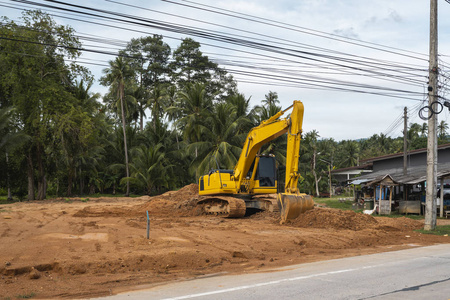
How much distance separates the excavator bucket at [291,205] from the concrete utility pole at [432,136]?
4.63 m

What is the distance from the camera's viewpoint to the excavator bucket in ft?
58.1

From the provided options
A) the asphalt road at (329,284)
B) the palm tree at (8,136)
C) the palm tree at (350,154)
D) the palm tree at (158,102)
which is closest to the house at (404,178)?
the asphalt road at (329,284)

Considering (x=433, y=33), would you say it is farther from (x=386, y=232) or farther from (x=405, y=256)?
(x=405, y=256)

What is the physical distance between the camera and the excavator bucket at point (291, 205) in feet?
58.1

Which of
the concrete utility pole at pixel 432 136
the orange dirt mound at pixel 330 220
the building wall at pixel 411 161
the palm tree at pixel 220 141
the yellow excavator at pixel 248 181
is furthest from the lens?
the palm tree at pixel 220 141

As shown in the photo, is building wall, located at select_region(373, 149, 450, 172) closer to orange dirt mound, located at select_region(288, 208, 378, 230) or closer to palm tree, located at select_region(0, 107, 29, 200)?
orange dirt mound, located at select_region(288, 208, 378, 230)

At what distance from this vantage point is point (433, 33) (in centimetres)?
1825

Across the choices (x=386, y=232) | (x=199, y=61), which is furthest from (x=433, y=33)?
(x=199, y=61)

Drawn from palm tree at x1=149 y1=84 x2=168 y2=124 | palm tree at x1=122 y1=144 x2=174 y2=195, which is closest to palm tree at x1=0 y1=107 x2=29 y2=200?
palm tree at x1=122 y1=144 x2=174 y2=195

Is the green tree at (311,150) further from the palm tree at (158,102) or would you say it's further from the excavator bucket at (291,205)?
the excavator bucket at (291,205)

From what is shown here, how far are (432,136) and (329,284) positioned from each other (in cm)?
1216

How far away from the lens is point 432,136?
17984 mm

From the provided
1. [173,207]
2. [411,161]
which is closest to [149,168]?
[173,207]

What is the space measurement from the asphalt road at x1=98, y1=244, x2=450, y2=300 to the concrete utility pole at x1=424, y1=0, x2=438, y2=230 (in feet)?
26.5
